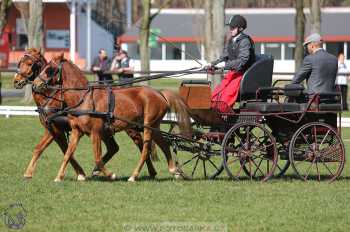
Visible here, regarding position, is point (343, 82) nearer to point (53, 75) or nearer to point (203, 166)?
point (203, 166)

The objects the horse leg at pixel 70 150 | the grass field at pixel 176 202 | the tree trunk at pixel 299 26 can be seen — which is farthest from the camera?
the tree trunk at pixel 299 26

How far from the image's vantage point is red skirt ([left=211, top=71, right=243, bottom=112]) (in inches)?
493

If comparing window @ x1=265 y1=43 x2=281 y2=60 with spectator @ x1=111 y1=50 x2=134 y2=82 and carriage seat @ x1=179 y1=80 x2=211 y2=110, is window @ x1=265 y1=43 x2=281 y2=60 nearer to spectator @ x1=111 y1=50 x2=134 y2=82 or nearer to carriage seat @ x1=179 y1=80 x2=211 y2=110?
spectator @ x1=111 y1=50 x2=134 y2=82

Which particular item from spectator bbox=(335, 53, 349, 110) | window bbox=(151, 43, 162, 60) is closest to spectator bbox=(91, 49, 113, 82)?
spectator bbox=(335, 53, 349, 110)

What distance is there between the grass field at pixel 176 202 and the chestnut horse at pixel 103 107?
592mm

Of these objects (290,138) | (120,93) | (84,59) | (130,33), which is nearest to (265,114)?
(290,138)

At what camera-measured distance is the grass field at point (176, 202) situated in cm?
921

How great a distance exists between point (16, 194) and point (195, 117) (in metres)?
2.91

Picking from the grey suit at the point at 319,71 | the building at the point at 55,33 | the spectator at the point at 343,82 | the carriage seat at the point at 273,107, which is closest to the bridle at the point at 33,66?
the carriage seat at the point at 273,107

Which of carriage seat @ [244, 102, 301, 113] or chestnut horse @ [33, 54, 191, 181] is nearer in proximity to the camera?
chestnut horse @ [33, 54, 191, 181]

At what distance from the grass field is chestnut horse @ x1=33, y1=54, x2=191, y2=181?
59 centimetres

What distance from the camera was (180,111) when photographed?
41.8ft

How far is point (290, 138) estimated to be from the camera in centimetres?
1266

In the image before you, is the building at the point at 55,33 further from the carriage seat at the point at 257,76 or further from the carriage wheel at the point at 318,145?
the carriage wheel at the point at 318,145
